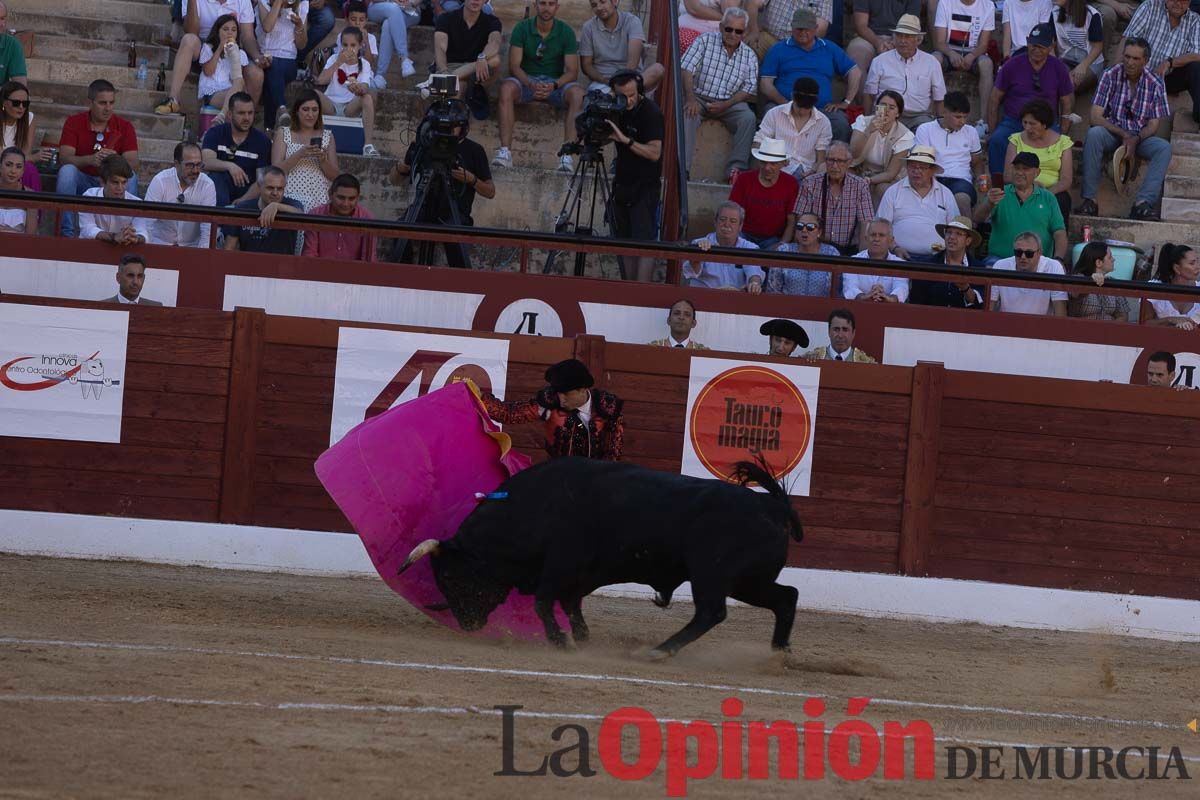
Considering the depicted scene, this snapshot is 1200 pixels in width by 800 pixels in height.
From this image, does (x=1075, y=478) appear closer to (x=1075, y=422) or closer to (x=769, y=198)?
(x=1075, y=422)

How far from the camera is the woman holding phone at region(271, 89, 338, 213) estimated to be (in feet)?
33.3

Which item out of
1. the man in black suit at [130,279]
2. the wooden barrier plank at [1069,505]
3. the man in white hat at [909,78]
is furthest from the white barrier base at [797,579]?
the man in white hat at [909,78]

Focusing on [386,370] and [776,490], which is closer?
[776,490]

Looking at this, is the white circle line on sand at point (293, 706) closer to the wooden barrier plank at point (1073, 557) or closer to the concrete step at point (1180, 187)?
the wooden barrier plank at point (1073, 557)

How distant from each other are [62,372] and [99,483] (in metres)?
0.66

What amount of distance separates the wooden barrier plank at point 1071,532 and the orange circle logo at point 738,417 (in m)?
1.14

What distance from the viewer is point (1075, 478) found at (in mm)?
9055

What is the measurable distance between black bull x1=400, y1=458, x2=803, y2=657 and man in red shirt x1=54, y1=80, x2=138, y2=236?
469cm

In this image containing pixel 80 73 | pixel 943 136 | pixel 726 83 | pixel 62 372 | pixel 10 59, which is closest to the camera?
pixel 62 372

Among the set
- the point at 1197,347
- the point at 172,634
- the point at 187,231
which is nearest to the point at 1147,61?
the point at 1197,347

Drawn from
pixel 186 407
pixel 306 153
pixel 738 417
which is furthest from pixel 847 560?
pixel 306 153

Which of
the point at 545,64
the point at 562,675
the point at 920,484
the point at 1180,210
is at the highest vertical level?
the point at 545,64

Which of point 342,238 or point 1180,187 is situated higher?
point 1180,187

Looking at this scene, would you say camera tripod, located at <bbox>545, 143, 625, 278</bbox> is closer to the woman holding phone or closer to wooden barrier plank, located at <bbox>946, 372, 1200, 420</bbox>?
the woman holding phone
